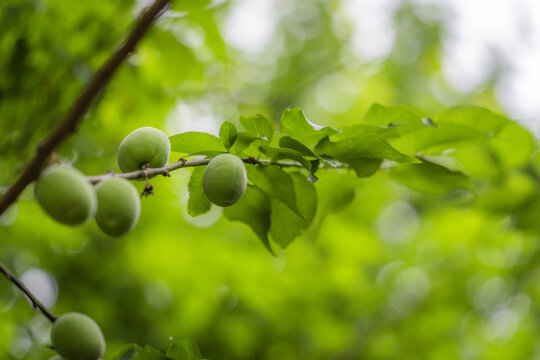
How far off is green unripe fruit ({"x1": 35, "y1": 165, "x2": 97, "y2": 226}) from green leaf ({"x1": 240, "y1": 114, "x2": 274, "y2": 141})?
0.35m

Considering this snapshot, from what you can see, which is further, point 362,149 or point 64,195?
point 362,149

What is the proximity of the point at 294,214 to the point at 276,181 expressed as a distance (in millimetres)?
120

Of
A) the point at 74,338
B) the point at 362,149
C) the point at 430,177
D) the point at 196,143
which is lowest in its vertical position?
the point at 74,338

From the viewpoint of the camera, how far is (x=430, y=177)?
1.23m

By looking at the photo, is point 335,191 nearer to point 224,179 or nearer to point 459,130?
point 459,130

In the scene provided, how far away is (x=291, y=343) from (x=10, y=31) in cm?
226

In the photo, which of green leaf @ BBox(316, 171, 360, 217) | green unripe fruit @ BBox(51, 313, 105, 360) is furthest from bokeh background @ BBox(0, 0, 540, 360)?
green unripe fruit @ BBox(51, 313, 105, 360)

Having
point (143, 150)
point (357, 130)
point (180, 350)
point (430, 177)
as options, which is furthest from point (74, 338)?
point (430, 177)

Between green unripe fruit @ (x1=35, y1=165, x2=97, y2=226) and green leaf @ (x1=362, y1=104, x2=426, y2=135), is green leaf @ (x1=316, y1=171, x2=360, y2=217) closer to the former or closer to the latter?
green leaf @ (x1=362, y1=104, x2=426, y2=135)

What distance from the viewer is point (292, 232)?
1051 mm

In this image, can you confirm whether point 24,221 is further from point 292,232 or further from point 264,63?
point 264,63

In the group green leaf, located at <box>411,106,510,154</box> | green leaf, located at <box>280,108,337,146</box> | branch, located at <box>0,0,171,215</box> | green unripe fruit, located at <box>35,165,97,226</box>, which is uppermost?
green leaf, located at <box>411,106,510,154</box>

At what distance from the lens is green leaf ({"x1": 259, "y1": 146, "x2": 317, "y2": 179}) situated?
0.85 metres

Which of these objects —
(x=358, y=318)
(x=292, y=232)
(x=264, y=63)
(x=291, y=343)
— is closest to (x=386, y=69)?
(x=264, y=63)
